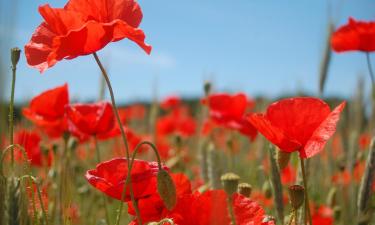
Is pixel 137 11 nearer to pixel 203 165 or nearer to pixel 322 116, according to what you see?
pixel 322 116

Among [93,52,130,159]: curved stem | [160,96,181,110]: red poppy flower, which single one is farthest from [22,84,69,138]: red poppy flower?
[160,96,181,110]: red poppy flower

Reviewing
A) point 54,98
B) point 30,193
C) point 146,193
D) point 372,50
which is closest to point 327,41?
point 372,50

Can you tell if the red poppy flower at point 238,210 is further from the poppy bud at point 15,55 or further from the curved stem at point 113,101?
the poppy bud at point 15,55

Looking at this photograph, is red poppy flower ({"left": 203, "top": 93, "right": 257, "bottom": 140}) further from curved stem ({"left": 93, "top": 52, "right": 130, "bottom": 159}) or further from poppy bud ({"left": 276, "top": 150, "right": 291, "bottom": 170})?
curved stem ({"left": 93, "top": 52, "right": 130, "bottom": 159})

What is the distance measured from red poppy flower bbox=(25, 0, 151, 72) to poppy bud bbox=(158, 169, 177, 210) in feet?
0.85

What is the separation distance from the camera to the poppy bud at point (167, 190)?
2.97ft

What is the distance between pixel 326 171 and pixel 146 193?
2.39 metres

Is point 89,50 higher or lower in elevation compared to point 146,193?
higher

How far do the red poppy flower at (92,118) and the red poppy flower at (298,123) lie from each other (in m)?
0.80

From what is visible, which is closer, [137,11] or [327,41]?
[137,11]

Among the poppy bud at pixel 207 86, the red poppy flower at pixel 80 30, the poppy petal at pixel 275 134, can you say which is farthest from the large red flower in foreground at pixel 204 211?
the poppy bud at pixel 207 86

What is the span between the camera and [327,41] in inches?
78.4

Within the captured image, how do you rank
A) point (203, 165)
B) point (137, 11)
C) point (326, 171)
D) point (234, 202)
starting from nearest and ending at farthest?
point (234, 202) < point (137, 11) < point (203, 165) < point (326, 171)

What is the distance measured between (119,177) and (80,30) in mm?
311
